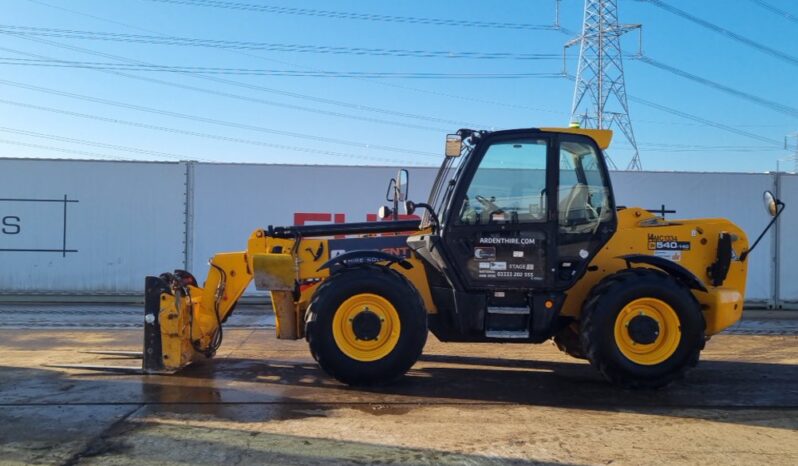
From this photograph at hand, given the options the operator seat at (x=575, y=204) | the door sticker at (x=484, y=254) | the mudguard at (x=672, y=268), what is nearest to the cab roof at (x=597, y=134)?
the operator seat at (x=575, y=204)

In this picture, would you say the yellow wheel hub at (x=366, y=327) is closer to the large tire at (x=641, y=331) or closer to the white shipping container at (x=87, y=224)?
the large tire at (x=641, y=331)

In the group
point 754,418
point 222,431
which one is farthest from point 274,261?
point 754,418

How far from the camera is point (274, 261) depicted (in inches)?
235

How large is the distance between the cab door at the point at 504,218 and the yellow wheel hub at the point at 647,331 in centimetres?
76

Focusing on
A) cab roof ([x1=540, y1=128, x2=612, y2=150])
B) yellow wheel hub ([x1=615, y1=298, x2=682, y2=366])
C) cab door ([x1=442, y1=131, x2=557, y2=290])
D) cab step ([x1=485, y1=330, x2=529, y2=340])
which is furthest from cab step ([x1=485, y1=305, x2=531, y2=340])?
cab roof ([x1=540, y1=128, x2=612, y2=150])

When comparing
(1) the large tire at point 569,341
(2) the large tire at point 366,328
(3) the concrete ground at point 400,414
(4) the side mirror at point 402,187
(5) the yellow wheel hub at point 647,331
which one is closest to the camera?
(3) the concrete ground at point 400,414

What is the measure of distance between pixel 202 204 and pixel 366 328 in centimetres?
721

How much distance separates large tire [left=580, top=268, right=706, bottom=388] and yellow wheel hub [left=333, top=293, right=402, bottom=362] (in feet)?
5.69

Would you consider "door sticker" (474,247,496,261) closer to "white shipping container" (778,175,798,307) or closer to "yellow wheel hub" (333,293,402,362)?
"yellow wheel hub" (333,293,402,362)

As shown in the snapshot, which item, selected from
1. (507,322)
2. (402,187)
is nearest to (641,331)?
(507,322)

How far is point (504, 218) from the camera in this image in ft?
18.9

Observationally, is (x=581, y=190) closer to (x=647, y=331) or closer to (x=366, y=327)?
(x=647, y=331)

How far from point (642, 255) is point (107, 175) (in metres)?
9.74

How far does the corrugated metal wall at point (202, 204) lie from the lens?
11648 millimetres
